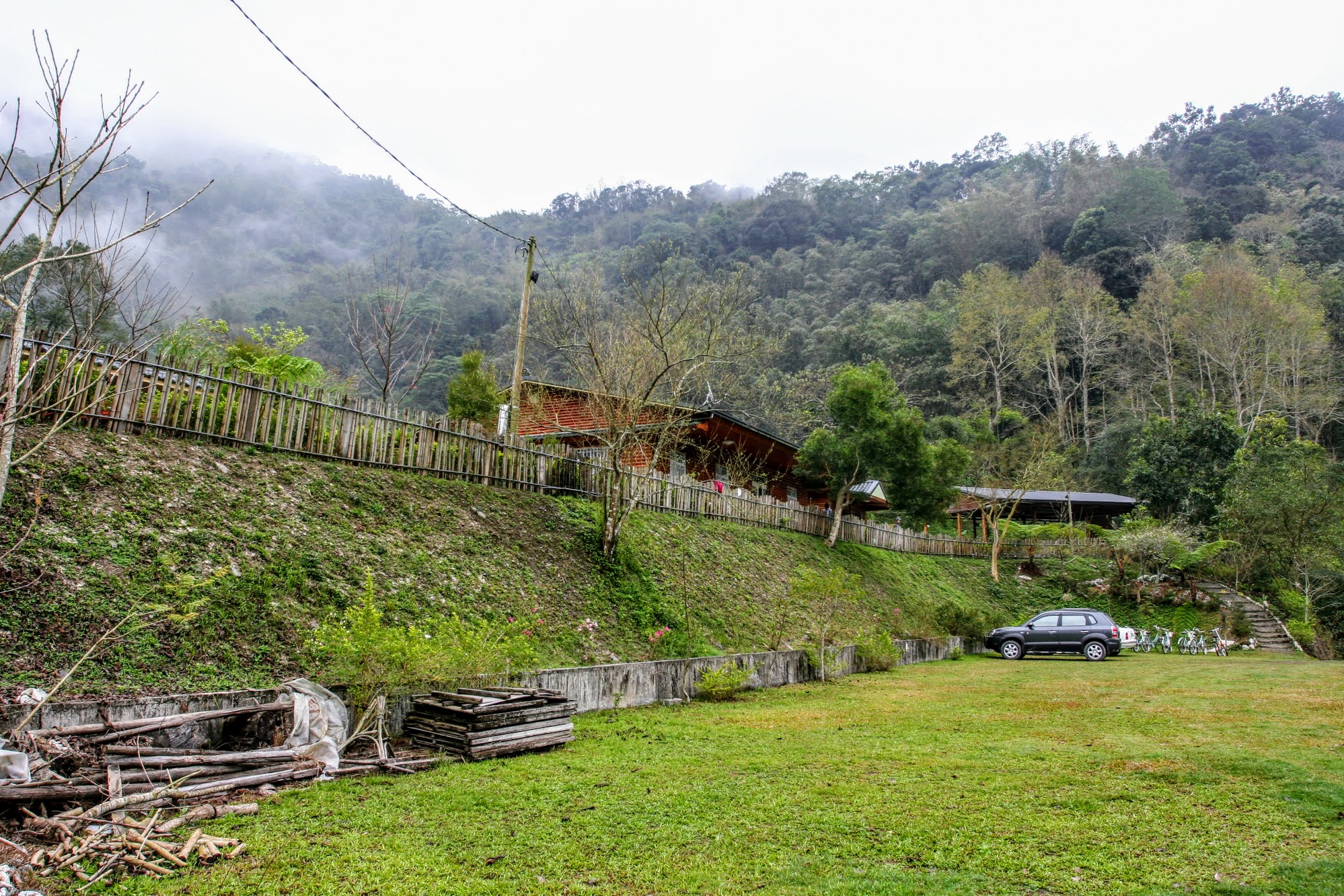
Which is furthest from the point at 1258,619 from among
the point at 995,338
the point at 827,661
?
the point at 995,338

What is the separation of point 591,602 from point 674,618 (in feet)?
5.89

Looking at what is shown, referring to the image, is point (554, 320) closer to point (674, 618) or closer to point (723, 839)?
point (674, 618)

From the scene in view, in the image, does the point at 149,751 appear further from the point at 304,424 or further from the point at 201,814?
the point at 304,424

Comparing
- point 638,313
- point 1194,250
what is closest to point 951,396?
point 1194,250

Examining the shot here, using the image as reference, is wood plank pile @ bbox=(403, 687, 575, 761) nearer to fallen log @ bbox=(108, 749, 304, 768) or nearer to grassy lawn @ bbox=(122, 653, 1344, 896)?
grassy lawn @ bbox=(122, 653, 1344, 896)

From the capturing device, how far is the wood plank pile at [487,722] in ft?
21.6

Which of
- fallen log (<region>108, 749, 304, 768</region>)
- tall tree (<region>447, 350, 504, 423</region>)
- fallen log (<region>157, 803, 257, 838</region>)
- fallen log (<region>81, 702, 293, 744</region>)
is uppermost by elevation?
tall tree (<region>447, 350, 504, 423</region>)

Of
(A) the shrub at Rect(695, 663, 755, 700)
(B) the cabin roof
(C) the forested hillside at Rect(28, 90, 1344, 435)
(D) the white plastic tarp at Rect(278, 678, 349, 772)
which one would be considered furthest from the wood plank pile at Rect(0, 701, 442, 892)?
(B) the cabin roof

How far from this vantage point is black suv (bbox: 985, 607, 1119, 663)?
66.1 feet

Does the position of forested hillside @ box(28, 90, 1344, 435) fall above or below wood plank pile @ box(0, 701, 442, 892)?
above

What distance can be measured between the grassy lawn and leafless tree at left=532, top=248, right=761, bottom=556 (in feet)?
19.5

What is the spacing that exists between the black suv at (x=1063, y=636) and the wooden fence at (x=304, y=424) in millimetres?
9560

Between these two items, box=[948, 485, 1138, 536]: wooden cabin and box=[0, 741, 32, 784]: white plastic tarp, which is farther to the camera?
box=[948, 485, 1138, 536]: wooden cabin

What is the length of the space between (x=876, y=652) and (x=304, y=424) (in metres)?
11.2
